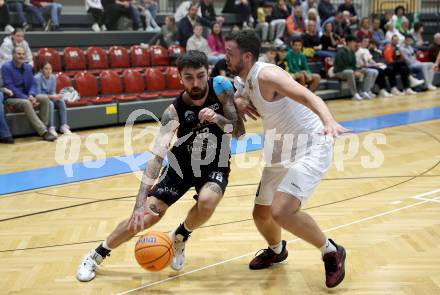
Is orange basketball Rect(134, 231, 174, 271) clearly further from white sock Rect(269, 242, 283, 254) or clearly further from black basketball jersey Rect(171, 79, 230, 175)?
white sock Rect(269, 242, 283, 254)

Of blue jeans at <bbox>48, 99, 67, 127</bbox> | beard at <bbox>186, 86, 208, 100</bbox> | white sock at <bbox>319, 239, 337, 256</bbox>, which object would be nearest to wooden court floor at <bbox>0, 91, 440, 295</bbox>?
white sock at <bbox>319, 239, 337, 256</bbox>

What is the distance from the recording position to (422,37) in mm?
20578

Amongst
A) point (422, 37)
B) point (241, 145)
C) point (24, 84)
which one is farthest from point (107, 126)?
point (422, 37)

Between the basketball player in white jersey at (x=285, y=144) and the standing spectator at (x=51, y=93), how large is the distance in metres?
6.72

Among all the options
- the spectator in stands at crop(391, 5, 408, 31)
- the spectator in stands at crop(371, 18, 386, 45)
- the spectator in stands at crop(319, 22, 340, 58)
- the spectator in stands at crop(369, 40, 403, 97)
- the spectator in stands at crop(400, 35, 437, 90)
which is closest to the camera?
the spectator in stands at crop(369, 40, 403, 97)

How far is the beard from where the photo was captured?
13.8 feet

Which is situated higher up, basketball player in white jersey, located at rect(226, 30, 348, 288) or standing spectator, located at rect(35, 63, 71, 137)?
basketball player in white jersey, located at rect(226, 30, 348, 288)

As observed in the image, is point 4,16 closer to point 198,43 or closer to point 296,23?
point 198,43

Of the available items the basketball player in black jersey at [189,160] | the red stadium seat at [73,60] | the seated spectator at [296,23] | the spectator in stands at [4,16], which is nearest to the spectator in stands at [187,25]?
the red stadium seat at [73,60]

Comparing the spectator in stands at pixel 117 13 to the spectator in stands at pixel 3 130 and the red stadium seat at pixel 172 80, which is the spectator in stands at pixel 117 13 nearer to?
the red stadium seat at pixel 172 80

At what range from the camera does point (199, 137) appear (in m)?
4.44

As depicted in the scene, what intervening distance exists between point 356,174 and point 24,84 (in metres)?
5.77

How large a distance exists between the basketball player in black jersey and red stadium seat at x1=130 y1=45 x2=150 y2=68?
8.88 m

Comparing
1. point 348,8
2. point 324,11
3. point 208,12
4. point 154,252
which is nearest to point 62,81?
point 208,12
